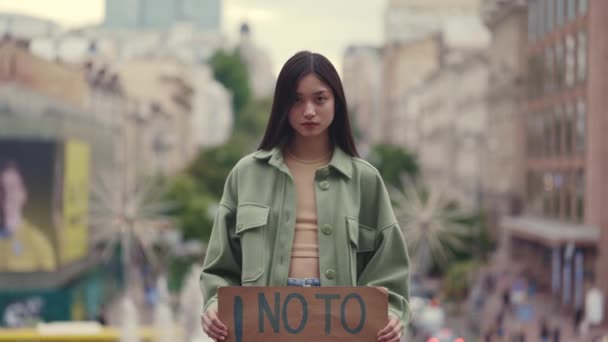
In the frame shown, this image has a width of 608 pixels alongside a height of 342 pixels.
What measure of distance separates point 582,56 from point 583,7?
6.63ft

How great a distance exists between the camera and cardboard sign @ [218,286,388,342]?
4953 mm

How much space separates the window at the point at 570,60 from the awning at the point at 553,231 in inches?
246

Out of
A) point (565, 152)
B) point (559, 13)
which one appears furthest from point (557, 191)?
point (559, 13)

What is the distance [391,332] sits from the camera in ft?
16.4

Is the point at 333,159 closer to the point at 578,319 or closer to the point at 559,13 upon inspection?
the point at 578,319

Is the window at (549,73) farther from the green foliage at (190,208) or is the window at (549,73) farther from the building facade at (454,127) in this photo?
the green foliage at (190,208)

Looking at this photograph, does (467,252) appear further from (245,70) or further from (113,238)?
(245,70)

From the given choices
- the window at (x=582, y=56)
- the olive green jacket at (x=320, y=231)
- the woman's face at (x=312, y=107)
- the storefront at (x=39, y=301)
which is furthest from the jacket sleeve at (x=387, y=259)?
the storefront at (x=39, y=301)

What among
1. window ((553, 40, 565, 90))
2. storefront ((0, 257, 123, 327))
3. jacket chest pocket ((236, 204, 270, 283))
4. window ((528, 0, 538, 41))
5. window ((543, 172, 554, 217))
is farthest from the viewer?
window ((528, 0, 538, 41))

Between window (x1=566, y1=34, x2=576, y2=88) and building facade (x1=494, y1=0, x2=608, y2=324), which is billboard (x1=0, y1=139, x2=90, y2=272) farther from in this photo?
window (x1=566, y1=34, x2=576, y2=88)

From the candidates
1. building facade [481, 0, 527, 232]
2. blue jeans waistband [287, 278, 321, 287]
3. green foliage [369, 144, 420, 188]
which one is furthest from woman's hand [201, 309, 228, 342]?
green foliage [369, 144, 420, 188]

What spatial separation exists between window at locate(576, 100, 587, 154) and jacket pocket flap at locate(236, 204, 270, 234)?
4565cm

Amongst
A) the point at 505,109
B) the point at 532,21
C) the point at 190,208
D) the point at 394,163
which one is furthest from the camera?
the point at 394,163

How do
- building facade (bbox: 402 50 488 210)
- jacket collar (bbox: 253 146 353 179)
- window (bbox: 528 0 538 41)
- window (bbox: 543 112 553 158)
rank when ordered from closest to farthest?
jacket collar (bbox: 253 146 353 179) → window (bbox: 543 112 553 158) → window (bbox: 528 0 538 41) → building facade (bbox: 402 50 488 210)
